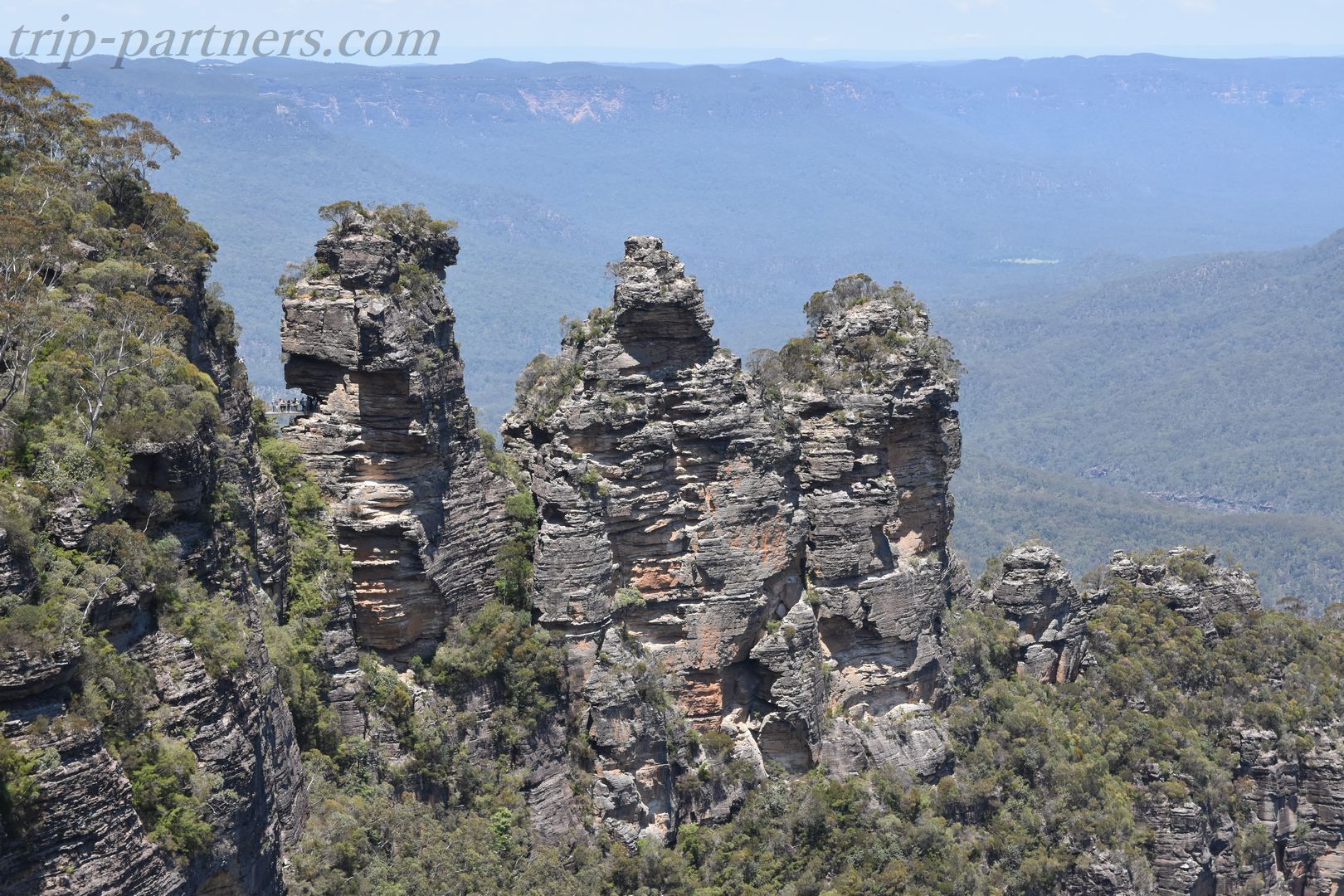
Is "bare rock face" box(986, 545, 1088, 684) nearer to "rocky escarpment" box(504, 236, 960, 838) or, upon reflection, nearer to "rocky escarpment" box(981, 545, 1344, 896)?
"rocky escarpment" box(981, 545, 1344, 896)

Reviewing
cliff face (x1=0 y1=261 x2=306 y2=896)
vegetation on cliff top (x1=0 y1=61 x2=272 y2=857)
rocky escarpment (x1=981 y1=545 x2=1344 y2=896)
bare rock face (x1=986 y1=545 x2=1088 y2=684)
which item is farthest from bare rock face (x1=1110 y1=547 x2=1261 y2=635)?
vegetation on cliff top (x1=0 y1=61 x2=272 y2=857)

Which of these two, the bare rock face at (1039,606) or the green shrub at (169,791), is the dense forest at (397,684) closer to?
the green shrub at (169,791)

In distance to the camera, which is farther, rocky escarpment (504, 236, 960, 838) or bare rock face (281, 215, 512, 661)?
rocky escarpment (504, 236, 960, 838)

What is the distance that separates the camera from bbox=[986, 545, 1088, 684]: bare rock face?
55.8 metres

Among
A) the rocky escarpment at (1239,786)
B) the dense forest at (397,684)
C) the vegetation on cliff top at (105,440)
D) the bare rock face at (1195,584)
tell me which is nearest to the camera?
the vegetation on cliff top at (105,440)

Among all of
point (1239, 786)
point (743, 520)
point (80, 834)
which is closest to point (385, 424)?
point (743, 520)

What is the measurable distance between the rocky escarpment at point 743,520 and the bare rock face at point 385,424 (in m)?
3.03

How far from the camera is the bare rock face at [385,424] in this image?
1505 inches

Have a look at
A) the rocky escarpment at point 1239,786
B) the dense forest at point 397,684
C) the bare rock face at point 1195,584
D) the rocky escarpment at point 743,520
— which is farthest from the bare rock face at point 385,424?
the bare rock face at point 1195,584

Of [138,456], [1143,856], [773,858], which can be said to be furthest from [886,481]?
[138,456]

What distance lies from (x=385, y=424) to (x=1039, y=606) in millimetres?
28080

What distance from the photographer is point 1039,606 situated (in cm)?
5591

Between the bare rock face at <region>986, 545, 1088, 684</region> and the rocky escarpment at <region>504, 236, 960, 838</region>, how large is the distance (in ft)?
21.6

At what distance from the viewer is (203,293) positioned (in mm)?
36531
